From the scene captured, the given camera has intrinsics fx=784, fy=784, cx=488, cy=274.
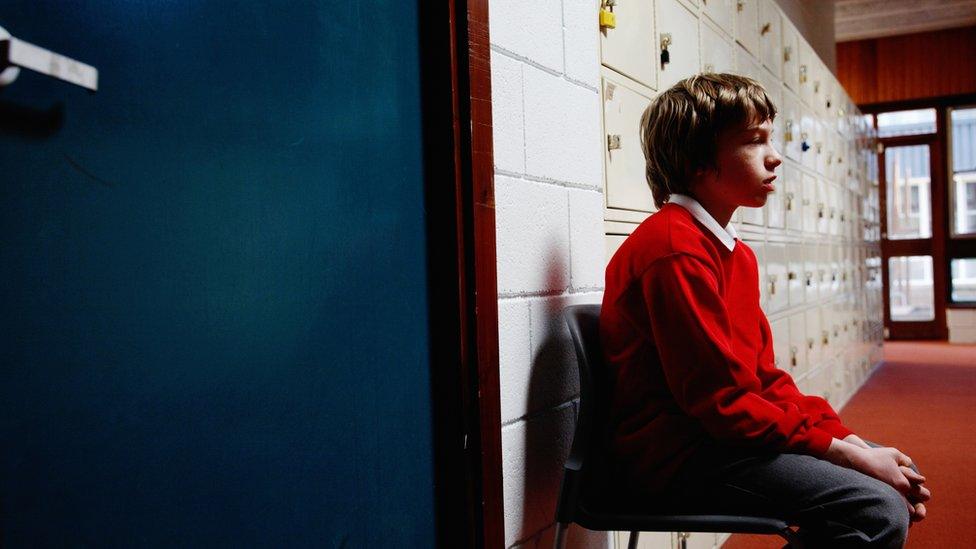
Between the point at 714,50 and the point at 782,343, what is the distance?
130cm

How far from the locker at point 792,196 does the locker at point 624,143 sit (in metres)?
1.74

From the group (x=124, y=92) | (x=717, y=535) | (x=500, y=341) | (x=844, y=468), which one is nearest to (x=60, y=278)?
(x=124, y=92)

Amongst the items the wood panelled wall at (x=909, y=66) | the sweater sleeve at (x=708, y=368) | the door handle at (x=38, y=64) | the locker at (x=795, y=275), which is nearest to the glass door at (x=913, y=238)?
the wood panelled wall at (x=909, y=66)

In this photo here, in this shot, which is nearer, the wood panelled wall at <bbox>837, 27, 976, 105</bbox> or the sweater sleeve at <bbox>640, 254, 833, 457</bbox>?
the sweater sleeve at <bbox>640, 254, 833, 457</bbox>

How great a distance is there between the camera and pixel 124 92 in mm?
734

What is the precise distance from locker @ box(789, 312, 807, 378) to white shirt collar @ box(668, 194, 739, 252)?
2.10m

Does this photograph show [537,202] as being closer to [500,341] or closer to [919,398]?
[500,341]

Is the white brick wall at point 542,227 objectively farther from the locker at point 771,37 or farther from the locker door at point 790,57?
the locker door at point 790,57

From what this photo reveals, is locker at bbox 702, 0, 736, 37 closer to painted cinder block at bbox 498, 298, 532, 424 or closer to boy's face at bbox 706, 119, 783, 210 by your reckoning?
boy's face at bbox 706, 119, 783, 210

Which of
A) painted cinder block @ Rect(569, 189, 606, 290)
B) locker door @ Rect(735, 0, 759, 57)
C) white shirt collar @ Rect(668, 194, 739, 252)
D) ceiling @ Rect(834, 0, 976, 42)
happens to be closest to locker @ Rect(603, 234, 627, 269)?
painted cinder block @ Rect(569, 189, 606, 290)

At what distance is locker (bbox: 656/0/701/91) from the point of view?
2075 mm

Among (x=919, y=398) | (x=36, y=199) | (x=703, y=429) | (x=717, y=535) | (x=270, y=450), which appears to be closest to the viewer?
(x=36, y=199)

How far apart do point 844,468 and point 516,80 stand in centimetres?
83

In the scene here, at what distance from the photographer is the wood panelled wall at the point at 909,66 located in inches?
342
